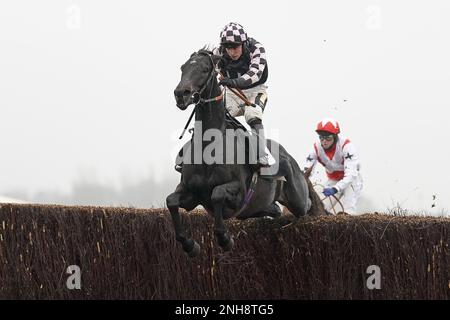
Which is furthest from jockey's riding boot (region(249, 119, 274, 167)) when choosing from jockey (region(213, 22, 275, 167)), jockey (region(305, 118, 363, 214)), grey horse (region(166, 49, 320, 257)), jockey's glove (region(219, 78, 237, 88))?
jockey (region(305, 118, 363, 214))

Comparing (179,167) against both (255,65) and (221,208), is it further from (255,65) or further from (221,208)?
(255,65)

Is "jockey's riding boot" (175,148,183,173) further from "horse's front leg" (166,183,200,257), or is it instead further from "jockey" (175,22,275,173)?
"horse's front leg" (166,183,200,257)

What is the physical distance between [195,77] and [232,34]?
1.03 meters

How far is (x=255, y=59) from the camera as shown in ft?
26.4

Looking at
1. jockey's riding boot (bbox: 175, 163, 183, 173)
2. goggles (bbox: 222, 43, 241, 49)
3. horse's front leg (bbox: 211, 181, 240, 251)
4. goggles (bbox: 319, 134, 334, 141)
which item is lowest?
horse's front leg (bbox: 211, 181, 240, 251)

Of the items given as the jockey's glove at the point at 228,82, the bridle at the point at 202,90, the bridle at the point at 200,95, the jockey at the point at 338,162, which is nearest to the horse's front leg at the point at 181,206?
the bridle at the point at 200,95

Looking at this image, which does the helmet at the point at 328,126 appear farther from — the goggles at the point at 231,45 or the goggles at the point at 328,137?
the goggles at the point at 231,45

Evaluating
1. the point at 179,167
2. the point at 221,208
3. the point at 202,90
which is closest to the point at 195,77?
the point at 202,90

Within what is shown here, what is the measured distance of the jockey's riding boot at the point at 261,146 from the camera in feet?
25.7

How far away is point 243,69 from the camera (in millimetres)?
8141

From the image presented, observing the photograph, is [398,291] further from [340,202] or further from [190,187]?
[340,202]

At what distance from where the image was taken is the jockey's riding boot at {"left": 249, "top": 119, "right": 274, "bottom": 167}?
7.83m

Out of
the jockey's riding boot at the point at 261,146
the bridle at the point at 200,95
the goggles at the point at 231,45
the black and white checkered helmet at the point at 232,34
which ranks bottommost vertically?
the jockey's riding boot at the point at 261,146

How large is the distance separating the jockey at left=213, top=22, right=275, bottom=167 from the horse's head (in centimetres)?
34
